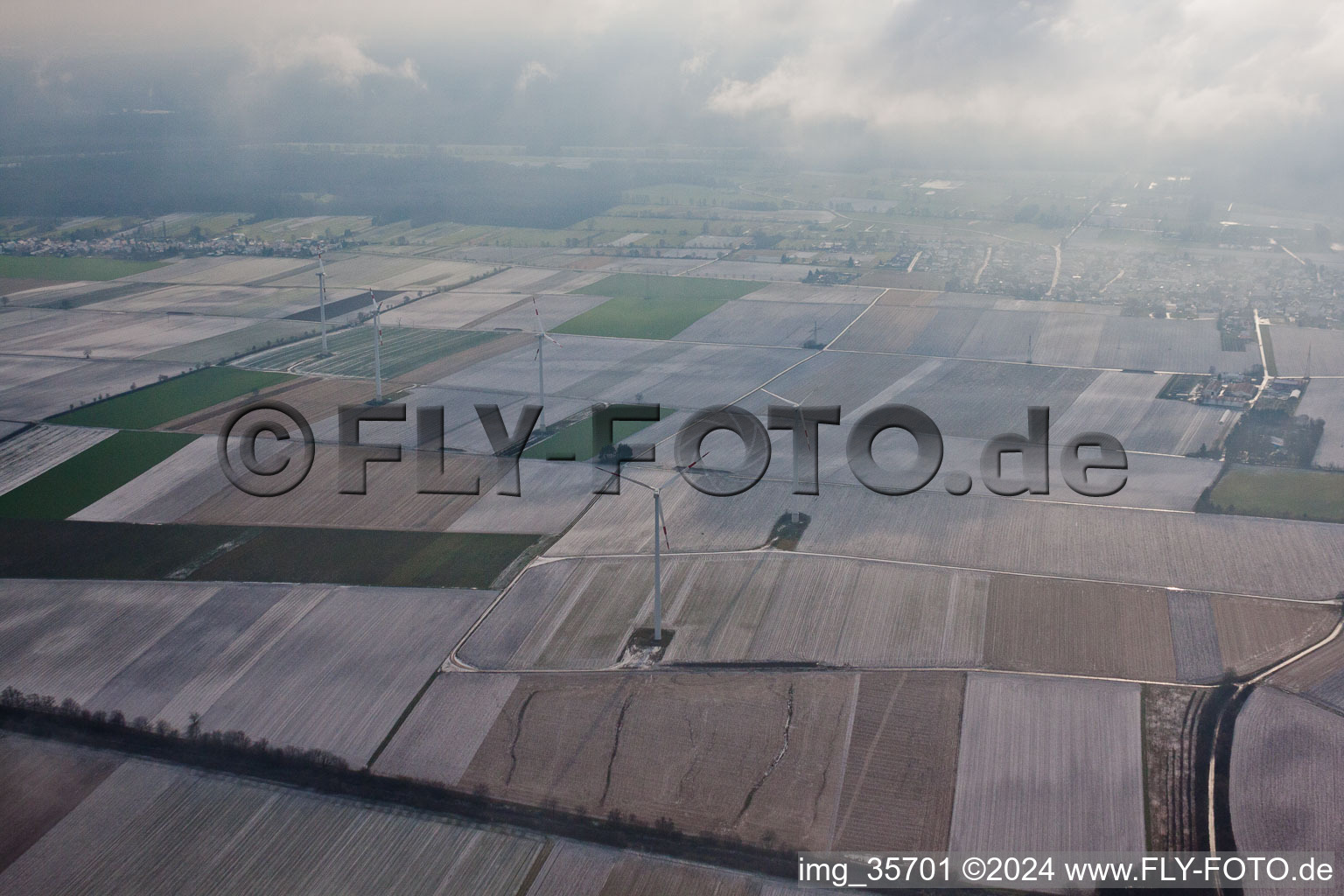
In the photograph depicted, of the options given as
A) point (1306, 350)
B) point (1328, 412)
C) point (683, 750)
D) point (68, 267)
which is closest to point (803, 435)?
point (683, 750)

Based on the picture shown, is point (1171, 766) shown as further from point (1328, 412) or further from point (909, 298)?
point (909, 298)

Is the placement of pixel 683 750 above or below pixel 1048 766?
above

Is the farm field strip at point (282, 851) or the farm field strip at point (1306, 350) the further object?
the farm field strip at point (1306, 350)

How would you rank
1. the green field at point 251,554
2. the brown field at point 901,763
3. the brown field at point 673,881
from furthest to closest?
the green field at point 251,554, the brown field at point 901,763, the brown field at point 673,881

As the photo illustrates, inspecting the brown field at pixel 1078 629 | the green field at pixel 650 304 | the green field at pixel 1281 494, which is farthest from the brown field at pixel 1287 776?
the green field at pixel 650 304

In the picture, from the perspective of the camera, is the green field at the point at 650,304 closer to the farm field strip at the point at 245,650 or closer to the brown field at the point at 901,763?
the farm field strip at the point at 245,650

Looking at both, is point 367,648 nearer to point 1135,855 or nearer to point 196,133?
point 1135,855

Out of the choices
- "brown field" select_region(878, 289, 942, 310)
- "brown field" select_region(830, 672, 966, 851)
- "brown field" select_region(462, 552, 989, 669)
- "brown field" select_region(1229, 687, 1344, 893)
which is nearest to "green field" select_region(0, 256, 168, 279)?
"brown field" select_region(878, 289, 942, 310)
